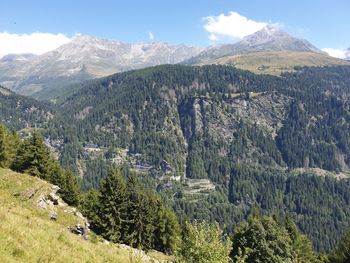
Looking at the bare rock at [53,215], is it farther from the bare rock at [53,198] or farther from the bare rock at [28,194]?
the bare rock at [28,194]

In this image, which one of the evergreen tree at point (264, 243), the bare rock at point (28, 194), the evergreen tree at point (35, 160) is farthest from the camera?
the evergreen tree at point (35, 160)

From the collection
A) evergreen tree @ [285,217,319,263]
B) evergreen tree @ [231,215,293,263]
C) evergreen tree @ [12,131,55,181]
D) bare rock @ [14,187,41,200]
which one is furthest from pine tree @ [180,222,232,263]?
evergreen tree @ [285,217,319,263]

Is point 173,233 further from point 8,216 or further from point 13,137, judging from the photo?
point 8,216

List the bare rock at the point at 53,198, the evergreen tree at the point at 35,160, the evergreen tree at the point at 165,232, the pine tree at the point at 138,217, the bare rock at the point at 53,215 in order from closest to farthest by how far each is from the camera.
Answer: the bare rock at the point at 53,215
the bare rock at the point at 53,198
the evergreen tree at the point at 35,160
the pine tree at the point at 138,217
the evergreen tree at the point at 165,232

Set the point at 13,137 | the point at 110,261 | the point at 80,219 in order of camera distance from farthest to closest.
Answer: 1. the point at 13,137
2. the point at 80,219
3. the point at 110,261

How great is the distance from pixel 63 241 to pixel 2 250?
7342 mm

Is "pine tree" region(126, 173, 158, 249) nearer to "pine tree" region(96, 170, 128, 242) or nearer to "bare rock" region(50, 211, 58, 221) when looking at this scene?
"pine tree" region(96, 170, 128, 242)

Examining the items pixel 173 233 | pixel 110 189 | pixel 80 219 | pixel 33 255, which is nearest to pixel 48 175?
pixel 110 189

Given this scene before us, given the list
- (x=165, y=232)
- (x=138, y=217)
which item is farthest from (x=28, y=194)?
(x=165, y=232)

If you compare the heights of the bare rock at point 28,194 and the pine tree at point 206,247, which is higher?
the pine tree at point 206,247

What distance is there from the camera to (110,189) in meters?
75.4

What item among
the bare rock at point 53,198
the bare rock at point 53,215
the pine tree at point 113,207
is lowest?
the pine tree at point 113,207

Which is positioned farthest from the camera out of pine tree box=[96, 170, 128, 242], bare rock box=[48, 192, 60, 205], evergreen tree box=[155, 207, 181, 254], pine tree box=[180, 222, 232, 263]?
evergreen tree box=[155, 207, 181, 254]

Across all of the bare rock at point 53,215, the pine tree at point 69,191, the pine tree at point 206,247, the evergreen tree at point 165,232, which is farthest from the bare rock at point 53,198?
the evergreen tree at point 165,232
